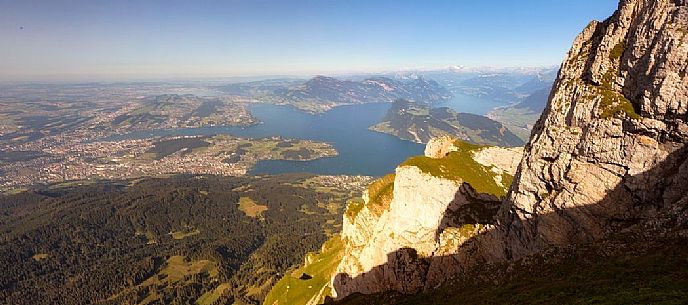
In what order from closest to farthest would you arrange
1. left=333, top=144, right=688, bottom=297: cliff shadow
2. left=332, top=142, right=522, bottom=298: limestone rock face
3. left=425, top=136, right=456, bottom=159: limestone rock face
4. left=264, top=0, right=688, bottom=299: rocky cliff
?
left=333, top=144, right=688, bottom=297: cliff shadow, left=264, top=0, right=688, bottom=299: rocky cliff, left=332, top=142, right=522, bottom=298: limestone rock face, left=425, top=136, right=456, bottom=159: limestone rock face

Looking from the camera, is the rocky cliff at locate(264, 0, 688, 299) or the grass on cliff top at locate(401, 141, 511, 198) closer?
the rocky cliff at locate(264, 0, 688, 299)

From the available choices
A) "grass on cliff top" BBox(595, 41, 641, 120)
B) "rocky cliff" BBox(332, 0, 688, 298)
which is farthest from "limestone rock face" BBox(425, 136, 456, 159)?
"grass on cliff top" BBox(595, 41, 641, 120)

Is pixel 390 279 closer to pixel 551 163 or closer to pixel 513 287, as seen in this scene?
pixel 513 287

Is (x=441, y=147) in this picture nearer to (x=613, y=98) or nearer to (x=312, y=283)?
(x=312, y=283)

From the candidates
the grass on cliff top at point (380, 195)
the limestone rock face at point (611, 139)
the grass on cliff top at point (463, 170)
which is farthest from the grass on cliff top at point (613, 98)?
the grass on cliff top at point (380, 195)

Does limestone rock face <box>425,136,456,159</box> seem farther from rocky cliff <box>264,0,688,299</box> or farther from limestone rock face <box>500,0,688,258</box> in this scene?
limestone rock face <box>500,0,688,258</box>

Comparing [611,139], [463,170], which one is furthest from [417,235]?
[611,139]
